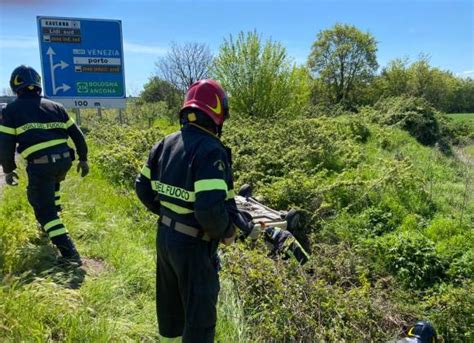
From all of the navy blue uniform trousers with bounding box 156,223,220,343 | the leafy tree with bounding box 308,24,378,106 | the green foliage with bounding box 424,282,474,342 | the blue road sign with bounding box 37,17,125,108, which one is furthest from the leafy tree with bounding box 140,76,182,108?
the navy blue uniform trousers with bounding box 156,223,220,343

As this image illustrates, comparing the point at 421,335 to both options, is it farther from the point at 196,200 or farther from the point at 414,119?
the point at 414,119

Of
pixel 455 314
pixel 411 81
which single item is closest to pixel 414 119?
pixel 455 314

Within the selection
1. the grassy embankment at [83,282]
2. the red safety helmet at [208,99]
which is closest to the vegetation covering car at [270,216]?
the grassy embankment at [83,282]

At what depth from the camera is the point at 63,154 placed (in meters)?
4.29

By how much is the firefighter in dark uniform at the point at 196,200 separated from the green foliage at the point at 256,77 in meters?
17.0

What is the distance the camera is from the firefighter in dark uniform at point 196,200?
7.73 feet

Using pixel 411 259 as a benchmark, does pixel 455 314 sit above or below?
below

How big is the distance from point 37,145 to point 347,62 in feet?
148

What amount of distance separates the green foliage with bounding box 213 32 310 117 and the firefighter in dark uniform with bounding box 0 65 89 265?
51.2 feet

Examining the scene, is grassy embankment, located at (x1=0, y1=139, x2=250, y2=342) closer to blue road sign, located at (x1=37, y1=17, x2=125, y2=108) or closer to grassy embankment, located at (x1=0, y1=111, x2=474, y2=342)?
grassy embankment, located at (x1=0, y1=111, x2=474, y2=342)

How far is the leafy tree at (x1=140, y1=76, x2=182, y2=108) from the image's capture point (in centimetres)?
3850

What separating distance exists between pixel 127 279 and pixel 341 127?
11.5m

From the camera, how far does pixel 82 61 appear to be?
38.5 ft

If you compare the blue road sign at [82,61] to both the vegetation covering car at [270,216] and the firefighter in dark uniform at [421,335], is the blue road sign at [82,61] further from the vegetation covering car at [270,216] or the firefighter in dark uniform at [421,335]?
the firefighter in dark uniform at [421,335]
